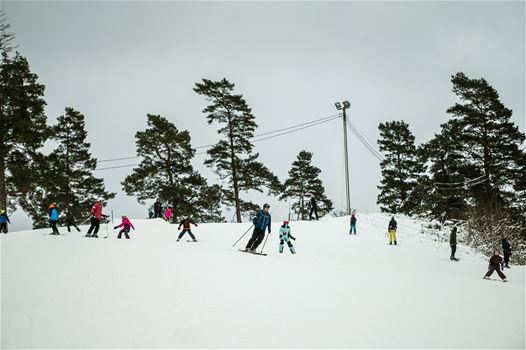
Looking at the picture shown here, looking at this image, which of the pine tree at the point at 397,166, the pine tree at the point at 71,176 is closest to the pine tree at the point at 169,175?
the pine tree at the point at 71,176

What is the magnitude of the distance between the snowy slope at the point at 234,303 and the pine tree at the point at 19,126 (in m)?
12.9

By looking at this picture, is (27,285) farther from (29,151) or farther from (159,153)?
(159,153)

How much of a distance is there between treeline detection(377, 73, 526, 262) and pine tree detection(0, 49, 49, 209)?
31.9m

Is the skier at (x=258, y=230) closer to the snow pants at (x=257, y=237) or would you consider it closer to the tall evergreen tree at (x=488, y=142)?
the snow pants at (x=257, y=237)

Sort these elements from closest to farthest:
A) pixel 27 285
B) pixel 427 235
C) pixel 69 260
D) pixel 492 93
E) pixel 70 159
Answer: pixel 27 285, pixel 69 260, pixel 427 235, pixel 492 93, pixel 70 159

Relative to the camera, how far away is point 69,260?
10984mm

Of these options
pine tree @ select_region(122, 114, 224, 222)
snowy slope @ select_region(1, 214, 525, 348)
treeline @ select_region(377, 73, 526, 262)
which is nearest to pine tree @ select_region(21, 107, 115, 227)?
pine tree @ select_region(122, 114, 224, 222)

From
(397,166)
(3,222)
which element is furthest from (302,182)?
(3,222)

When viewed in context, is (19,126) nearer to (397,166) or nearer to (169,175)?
(169,175)

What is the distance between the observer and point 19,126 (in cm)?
2222

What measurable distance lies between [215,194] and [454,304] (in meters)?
27.4

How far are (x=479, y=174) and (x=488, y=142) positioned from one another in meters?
2.78

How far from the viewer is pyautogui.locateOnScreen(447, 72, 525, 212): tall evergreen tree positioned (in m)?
26.2

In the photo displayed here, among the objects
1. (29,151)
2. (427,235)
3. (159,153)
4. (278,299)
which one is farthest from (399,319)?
(159,153)
